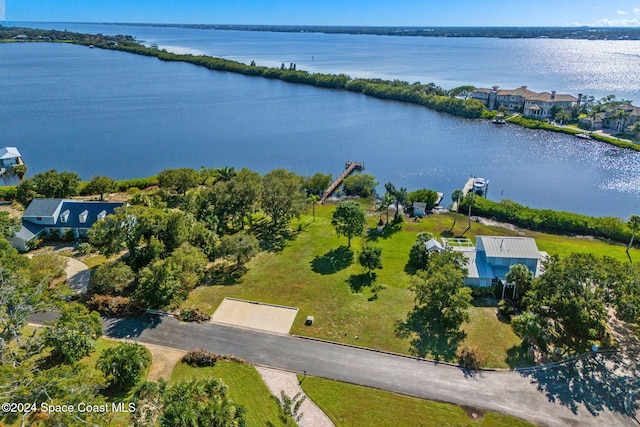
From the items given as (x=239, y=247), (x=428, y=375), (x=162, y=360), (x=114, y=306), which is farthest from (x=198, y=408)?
(x=239, y=247)

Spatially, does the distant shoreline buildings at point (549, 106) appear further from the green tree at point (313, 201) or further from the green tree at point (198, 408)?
the green tree at point (198, 408)

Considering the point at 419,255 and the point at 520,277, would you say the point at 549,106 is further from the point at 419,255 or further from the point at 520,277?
the point at 520,277

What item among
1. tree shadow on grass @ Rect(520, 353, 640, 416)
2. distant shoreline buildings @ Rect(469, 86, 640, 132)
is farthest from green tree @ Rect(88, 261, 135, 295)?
distant shoreline buildings @ Rect(469, 86, 640, 132)

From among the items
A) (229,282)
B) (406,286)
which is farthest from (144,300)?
(406,286)

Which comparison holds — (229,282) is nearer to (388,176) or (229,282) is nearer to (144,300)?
(144,300)

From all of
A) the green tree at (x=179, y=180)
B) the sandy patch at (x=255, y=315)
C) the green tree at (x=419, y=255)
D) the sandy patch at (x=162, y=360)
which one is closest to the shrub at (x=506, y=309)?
the green tree at (x=419, y=255)

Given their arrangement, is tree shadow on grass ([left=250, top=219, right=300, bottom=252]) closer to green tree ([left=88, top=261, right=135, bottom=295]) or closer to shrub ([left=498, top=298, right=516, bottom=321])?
green tree ([left=88, top=261, right=135, bottom=295])
